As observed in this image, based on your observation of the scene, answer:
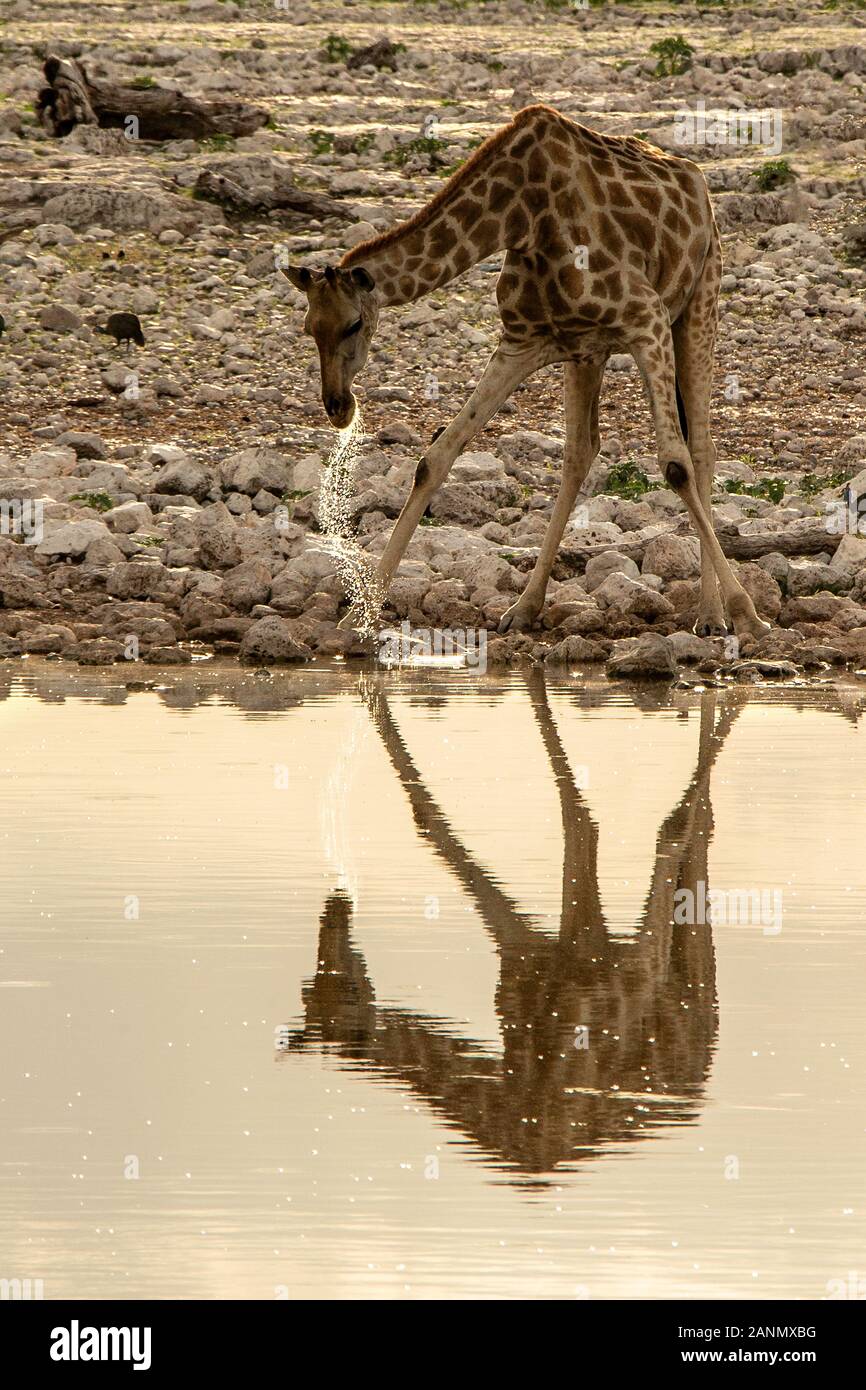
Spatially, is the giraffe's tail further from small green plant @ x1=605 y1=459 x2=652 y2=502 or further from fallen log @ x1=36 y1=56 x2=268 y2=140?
fallen log @ x1=36 y1=56 x2=268 y2=140

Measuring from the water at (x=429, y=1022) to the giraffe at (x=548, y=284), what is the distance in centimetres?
293

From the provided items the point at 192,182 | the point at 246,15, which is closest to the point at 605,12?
the point at 246,15

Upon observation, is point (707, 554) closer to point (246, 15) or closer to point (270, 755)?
point (270, 755)

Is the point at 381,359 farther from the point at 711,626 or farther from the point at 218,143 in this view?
the point at 711,626

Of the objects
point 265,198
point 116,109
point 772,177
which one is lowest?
point 265,198

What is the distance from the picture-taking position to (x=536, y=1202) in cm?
400

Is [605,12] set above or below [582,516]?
above

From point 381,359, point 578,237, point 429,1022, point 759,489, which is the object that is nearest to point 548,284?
point 578,237

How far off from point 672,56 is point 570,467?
→ 78.2ft

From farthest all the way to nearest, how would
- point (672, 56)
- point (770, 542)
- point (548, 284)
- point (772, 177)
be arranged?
point (672, 56)
point (772, 177)
point (770, 542)
point (548, 284)

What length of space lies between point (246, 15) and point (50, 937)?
117 ft

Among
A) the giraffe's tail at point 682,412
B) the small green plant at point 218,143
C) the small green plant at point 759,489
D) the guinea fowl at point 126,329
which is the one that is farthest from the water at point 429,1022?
the small green plant at point 218,143

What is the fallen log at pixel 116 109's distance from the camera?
29.1 meters

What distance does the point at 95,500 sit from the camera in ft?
53.0
